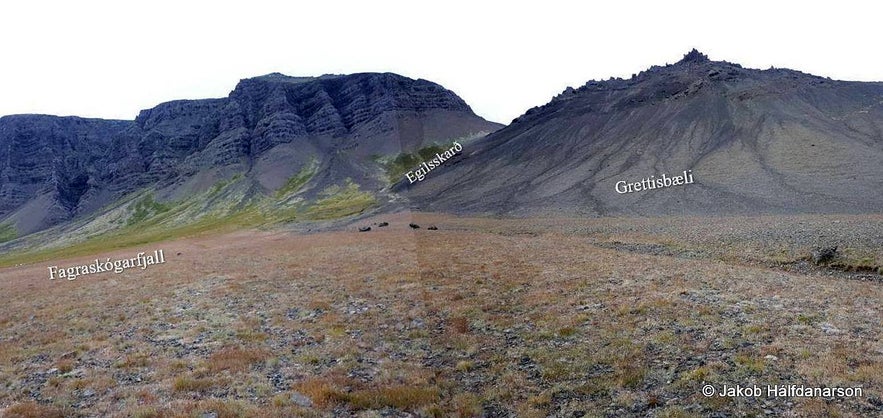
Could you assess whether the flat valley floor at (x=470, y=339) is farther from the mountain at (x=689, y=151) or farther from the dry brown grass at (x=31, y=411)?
the mountain at (x=689, y=151)

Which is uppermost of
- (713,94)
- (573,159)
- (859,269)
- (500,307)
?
(713,94)

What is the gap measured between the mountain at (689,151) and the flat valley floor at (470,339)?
45895 millimetres

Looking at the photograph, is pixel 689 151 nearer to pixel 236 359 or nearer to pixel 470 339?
pixel 470 339

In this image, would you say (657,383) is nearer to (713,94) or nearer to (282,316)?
(282,316)

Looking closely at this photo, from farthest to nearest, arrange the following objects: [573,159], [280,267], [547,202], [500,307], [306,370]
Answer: [573,159] < [547,202] < [280,267] < [500,307] < [306,370]

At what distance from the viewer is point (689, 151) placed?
379 ft

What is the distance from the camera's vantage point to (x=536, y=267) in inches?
1374

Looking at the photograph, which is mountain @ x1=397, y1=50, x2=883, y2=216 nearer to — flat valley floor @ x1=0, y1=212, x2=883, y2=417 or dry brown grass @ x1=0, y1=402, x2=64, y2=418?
flat valley floor @ x1=0, y1=212, x2=883, y2=417

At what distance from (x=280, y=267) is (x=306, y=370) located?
2825 cm

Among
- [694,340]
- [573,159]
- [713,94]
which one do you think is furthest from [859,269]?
[713,94]

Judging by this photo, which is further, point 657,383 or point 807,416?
point 657,383

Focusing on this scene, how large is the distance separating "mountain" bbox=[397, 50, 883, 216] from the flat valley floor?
151 feet

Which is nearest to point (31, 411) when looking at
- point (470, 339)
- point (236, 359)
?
point (236, 359)

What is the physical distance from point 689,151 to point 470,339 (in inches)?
4447
